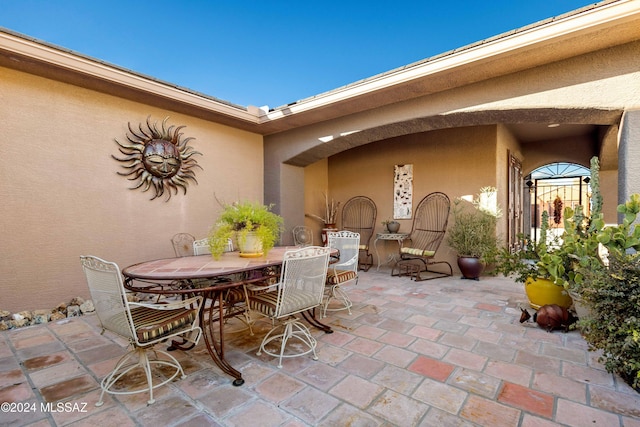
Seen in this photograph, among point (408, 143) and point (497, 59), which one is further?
point (408, 143)

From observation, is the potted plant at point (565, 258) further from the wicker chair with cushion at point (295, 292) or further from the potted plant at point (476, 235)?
the wicker chair with cushion at point (295, 292)

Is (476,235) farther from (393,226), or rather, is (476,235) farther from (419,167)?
(419,167)

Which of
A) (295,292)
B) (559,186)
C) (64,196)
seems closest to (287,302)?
(295,292)

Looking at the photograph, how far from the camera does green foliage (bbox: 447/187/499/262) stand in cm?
491

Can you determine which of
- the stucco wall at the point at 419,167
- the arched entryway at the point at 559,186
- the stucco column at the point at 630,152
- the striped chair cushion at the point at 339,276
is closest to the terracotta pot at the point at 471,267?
the stucco wall at the point at 419,167

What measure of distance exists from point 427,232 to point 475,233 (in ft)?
3.43

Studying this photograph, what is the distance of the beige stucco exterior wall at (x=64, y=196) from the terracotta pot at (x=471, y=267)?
464cm

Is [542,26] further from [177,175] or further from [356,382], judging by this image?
[177,175]

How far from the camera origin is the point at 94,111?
3.79m

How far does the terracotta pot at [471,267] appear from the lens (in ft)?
16.0

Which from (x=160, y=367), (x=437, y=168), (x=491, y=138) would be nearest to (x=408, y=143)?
(x=437, y=168)

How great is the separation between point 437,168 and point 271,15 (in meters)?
4.52

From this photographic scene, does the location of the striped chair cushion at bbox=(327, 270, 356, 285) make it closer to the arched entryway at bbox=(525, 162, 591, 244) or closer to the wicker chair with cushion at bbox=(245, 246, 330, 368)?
the wicker chair with cushion at bbox=(245, 246, 330, 368)

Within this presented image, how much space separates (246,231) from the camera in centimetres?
277
